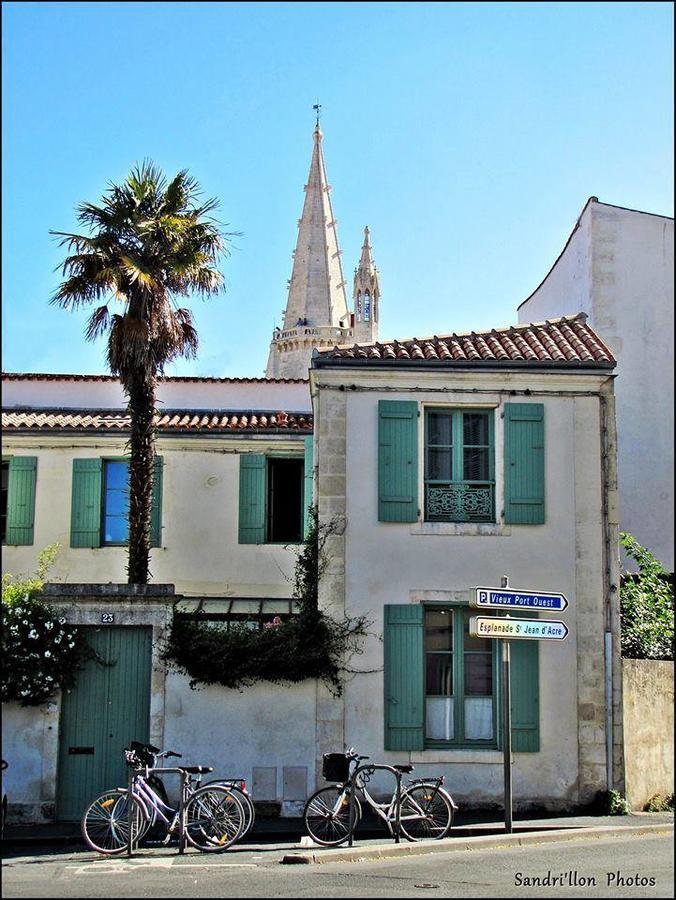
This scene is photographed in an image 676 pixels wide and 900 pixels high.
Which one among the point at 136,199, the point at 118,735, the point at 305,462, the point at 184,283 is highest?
the point at 136,199

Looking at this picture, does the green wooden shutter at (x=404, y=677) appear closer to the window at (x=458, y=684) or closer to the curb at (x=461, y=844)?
the window at (x=458, y=684)

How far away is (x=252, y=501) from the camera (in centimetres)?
1944

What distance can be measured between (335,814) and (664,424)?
12229 mm

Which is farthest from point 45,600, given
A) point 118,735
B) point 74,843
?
point 74,843

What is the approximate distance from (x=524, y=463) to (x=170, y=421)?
23.6 ft

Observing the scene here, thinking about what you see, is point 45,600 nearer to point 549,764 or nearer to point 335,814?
point 335,814

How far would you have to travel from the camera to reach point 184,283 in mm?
16906

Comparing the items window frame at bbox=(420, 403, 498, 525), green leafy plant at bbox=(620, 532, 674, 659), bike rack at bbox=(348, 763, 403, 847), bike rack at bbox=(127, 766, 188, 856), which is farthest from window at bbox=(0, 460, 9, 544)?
green leafy plant at bbox=(620, 532, 674, 659)

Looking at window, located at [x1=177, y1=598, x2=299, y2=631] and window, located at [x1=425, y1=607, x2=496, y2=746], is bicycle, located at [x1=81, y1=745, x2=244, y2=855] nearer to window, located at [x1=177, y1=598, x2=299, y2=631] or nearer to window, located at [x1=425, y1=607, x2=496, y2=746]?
window, located at [x1=177, y1=598, x2=299, y2=631]

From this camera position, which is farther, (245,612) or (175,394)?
(175,394)

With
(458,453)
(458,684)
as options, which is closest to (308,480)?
(458,453)

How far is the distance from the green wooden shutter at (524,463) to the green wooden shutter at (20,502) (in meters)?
8.31

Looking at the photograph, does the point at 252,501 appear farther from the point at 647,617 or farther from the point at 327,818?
the point at 327,818

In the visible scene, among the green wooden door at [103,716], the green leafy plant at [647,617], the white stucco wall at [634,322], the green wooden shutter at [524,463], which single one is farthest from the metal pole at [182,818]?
the white stucco wall at [634,322]
